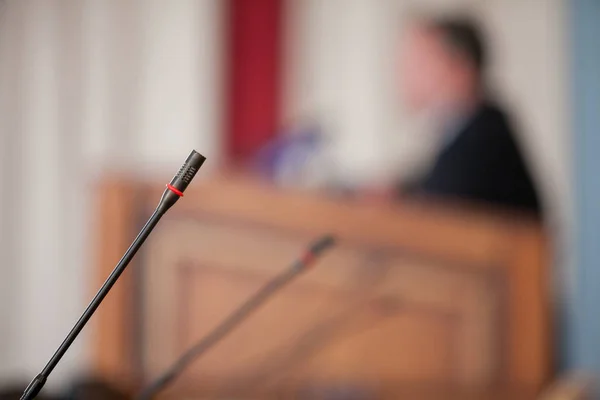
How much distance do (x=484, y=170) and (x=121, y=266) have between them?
75.9 inches

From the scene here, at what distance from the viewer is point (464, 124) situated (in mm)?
2617

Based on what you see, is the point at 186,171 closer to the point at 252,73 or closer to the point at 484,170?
the point at 484,170

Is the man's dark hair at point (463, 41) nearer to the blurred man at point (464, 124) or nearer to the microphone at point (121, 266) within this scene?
the blurred man at point (464, 124)

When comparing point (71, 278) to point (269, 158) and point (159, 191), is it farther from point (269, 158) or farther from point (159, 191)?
point (159, 191)

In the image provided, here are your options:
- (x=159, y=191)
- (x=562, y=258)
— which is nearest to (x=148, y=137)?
(x=159, y=191)

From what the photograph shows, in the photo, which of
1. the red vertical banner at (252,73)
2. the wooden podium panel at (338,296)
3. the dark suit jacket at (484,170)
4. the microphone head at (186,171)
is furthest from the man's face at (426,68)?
the microphone head at (186,171)

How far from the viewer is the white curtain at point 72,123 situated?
3350mm

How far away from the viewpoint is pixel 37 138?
11.1 ft

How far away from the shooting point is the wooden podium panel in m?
2.14

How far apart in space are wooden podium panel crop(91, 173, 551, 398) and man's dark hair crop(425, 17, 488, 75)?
2.16 ft

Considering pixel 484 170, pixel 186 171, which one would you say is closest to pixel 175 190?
pixel 186 171

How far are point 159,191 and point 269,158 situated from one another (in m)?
0.80

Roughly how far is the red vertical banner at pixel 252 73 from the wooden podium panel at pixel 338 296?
156cm

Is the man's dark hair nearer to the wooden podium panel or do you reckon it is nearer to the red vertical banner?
the wooden podium panel
